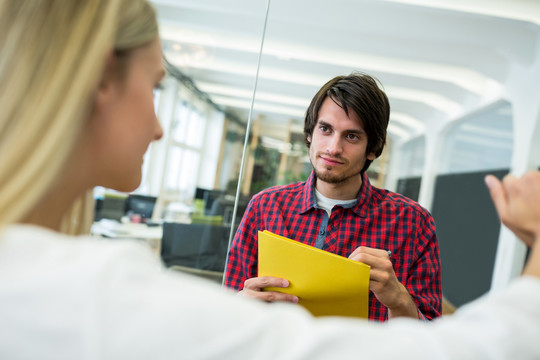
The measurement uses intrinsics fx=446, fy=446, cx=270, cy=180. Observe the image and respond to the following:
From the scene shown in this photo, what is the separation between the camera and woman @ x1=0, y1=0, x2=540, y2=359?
1.42 feet

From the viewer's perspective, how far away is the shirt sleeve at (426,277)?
5.19 ft

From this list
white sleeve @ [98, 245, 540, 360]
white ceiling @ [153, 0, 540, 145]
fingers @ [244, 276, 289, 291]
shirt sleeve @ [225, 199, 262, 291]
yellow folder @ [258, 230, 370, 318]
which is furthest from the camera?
white ceiling @ [153, 0, 540, 145]

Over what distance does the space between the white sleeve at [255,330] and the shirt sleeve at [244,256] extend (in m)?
1.28

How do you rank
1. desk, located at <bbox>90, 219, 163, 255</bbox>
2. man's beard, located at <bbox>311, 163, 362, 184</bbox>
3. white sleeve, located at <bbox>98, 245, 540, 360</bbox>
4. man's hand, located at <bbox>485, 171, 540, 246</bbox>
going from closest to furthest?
1. white sleeve, located at <bbox>98, 245, 540, 360</bbox>
2. man's hand, located at <bbox>485, 171, 540, 246</bbox>
3. man's beard, located at <bbox>311, 163, 362, 184</bbox>
4. desk, located at <bbox>90, 219, 163, 255</bbox>

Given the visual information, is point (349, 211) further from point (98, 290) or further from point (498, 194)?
point (98, 290)

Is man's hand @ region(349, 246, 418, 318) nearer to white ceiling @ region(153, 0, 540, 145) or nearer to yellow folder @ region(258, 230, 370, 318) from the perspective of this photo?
yellow folder @ region(258, 230, 370, 318)

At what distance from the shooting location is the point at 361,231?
5.81 ft

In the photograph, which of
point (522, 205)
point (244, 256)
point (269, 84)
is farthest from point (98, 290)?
point (269, 84)

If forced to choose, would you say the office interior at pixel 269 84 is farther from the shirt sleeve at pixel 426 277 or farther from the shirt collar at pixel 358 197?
the shirt sleeve at pixel 426 277

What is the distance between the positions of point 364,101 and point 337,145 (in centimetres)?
23

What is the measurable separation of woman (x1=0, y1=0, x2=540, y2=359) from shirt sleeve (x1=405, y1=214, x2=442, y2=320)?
3.54ft

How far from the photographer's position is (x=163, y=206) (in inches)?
153

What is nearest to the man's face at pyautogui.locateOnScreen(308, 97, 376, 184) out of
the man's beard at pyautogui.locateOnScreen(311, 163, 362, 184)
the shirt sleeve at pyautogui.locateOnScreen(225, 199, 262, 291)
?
the man's beard at pyautogui.locateOnScreen(311, 163, 362, 184)

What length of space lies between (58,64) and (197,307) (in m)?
0.35
